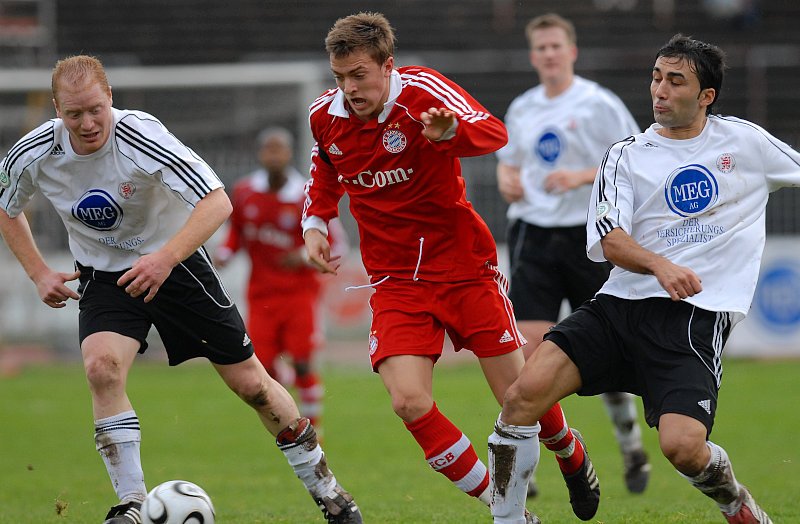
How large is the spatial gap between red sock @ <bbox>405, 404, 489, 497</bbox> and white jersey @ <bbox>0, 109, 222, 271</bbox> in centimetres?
154

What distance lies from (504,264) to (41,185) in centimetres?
1156

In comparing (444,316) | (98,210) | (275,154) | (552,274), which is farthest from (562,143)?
(275,154)

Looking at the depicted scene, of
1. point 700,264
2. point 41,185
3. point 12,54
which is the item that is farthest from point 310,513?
point 12,54

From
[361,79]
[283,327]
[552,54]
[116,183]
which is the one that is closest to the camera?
[361,79]

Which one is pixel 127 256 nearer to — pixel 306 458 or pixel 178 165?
pixel 178 165

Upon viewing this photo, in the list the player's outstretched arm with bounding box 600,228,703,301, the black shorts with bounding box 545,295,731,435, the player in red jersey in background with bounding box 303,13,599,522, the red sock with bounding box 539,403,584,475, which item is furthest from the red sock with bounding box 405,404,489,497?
the player's outstretched arm with bounding box 600,228,703,301

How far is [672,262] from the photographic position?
5094mm

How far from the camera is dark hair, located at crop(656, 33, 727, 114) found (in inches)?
206

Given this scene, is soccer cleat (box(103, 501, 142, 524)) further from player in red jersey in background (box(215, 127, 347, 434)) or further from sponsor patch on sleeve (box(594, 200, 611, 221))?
player in red jersey in background (box(215, 127, 347, 434))

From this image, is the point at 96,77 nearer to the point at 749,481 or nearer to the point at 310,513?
the point at 310,513

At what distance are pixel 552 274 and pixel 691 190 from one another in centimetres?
259

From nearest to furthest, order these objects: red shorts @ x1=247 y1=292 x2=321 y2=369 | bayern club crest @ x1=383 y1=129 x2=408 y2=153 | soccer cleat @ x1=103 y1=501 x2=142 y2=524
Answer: soccer cleat @ x1=103 y1=501 x2=142 y2=524, bayern club crest @ x1=383 y1=129 x2=408 y2=153, red shorts @ x1=247 y1=292 x2=321 y2=369

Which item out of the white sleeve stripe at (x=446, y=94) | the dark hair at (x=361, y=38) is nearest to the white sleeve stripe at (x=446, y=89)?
the white sleeve stripe at (x=446, y=94)

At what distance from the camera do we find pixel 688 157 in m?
5.23
